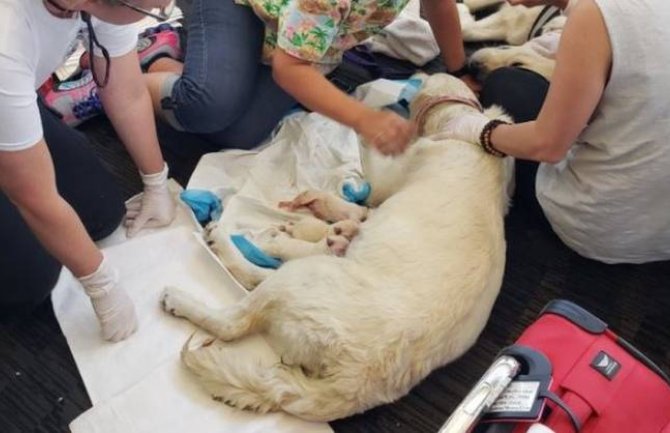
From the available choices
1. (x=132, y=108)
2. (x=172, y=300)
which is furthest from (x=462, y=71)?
(x=172, y=300)

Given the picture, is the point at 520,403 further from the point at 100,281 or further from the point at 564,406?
the point at 100,281

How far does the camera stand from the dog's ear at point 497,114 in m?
1.69

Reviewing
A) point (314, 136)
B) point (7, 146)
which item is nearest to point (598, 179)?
point (314, 136)

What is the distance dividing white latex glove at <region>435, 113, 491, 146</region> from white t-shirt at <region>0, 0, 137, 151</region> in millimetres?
905

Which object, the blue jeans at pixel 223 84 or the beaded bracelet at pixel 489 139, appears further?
the blue jeans at pixel 223 84

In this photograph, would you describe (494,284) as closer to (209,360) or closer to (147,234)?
(209,360)

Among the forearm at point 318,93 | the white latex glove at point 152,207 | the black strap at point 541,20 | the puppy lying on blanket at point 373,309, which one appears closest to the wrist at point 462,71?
the black strap at point 541,20


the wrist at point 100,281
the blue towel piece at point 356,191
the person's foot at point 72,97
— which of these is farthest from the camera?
the person's foot at point 72,97

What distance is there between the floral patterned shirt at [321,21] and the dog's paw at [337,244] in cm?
42

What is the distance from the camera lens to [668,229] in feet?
5.06

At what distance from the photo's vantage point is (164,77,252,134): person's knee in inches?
69.9

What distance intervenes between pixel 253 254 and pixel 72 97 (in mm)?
765

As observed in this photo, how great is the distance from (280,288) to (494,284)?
48cm

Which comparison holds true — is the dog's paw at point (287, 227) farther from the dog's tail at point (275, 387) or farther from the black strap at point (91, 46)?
the black strap at point (91, 46)
